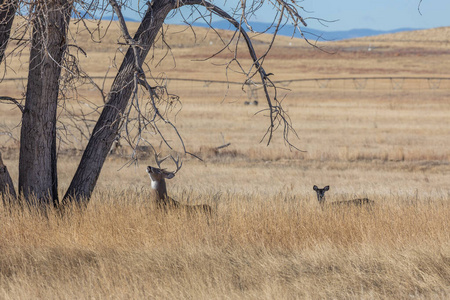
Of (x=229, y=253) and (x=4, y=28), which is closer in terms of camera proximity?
(x=229, y=253)

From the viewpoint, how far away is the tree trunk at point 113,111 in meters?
7.48

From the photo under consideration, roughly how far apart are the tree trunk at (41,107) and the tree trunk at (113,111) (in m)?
0.39

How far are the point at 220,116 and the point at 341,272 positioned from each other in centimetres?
2510

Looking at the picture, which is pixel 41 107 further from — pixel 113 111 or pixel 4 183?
pixel 4 183

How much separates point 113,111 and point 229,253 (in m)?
2.40

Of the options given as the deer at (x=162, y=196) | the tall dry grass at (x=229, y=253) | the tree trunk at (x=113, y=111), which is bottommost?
the tall dry grass at (x=229, y=253)

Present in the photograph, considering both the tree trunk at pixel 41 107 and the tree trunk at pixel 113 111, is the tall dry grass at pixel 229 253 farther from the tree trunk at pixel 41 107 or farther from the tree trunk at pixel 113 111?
the tree trunk at pixel 41 107

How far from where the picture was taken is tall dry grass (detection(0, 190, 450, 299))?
17.4 feet

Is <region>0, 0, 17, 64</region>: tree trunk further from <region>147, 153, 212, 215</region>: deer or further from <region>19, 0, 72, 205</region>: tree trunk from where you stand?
<region>147, 153, 212, 215</region>: deer

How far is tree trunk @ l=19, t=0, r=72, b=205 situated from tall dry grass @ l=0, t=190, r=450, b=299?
1.91 ft

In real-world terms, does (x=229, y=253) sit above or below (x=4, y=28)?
below

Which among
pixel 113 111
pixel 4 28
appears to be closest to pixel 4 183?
pixel 113 111

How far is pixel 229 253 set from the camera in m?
6.28

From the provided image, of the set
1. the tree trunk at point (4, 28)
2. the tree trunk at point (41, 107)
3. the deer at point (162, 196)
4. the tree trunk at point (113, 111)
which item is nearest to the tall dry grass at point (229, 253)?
the deer at point (162, 196)
